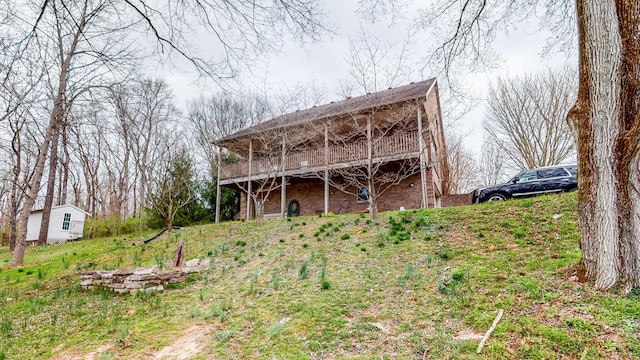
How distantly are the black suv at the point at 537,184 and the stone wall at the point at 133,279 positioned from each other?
9.75m

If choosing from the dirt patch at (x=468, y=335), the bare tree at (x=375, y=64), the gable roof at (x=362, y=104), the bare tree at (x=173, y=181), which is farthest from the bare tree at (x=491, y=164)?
the dirt patch at (x=468, y=335)

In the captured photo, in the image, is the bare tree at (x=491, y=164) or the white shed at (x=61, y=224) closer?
the white shed at (x=61, y=224)

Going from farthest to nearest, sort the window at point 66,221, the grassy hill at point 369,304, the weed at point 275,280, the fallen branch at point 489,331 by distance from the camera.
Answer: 1. the window at point 66,221
2. the weed at point 275,280
3. the grassy hill at point 369,304
4. the fallen branch at point 489,331

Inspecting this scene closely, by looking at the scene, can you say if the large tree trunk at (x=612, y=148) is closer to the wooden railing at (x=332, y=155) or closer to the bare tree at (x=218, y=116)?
the wooden railing at (x=332, y=155)

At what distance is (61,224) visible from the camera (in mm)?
21203

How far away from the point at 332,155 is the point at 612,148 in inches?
448

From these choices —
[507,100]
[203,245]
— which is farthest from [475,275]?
[507,100]

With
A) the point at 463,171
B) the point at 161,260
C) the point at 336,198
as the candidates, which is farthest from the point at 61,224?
the point at 463,171

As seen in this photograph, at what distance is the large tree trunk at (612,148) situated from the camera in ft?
12.3

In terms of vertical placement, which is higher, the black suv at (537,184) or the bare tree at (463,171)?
the bare tree at (463,171)

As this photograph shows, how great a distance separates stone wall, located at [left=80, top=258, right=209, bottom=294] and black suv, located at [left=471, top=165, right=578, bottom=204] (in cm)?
975

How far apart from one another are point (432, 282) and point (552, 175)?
27.6 feet

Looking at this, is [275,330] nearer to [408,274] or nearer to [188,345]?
[188,345]

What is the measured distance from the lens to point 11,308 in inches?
237
